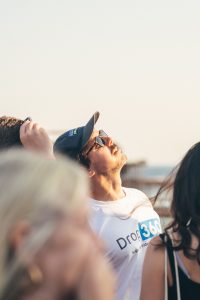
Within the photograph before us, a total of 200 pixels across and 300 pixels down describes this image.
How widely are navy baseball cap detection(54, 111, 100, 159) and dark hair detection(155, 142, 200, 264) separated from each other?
1794 millimetres

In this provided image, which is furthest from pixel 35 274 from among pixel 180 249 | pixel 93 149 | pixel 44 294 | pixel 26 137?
pixel 93 149

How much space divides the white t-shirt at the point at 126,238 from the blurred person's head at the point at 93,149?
0.38 metres

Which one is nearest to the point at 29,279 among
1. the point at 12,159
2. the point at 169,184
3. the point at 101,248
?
the point at 101,248

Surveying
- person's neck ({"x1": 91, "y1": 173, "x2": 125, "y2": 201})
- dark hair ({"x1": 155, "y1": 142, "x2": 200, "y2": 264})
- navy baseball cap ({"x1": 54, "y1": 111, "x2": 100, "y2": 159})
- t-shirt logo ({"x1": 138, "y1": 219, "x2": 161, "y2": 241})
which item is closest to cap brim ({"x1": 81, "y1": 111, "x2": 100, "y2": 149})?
navy baseball cap ({"x1": 54, "y1": 111, "x2": 100, "y2": 159})

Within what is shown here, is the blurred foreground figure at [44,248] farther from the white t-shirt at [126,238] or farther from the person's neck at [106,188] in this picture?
the person's neck at [106,188]

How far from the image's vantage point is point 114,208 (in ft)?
13.9

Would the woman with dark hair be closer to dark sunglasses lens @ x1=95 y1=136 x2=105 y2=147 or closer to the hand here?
the hand

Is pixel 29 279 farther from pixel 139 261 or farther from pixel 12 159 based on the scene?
pixel 139 261

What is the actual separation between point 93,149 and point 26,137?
36.7 inches

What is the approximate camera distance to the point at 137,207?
160 inches

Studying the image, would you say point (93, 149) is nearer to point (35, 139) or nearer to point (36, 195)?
point (35, 139)

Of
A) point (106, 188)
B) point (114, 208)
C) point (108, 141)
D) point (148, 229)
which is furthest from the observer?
point (108, 141)

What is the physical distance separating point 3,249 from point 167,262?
4.81 ft

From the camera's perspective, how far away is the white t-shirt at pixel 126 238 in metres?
3.99
